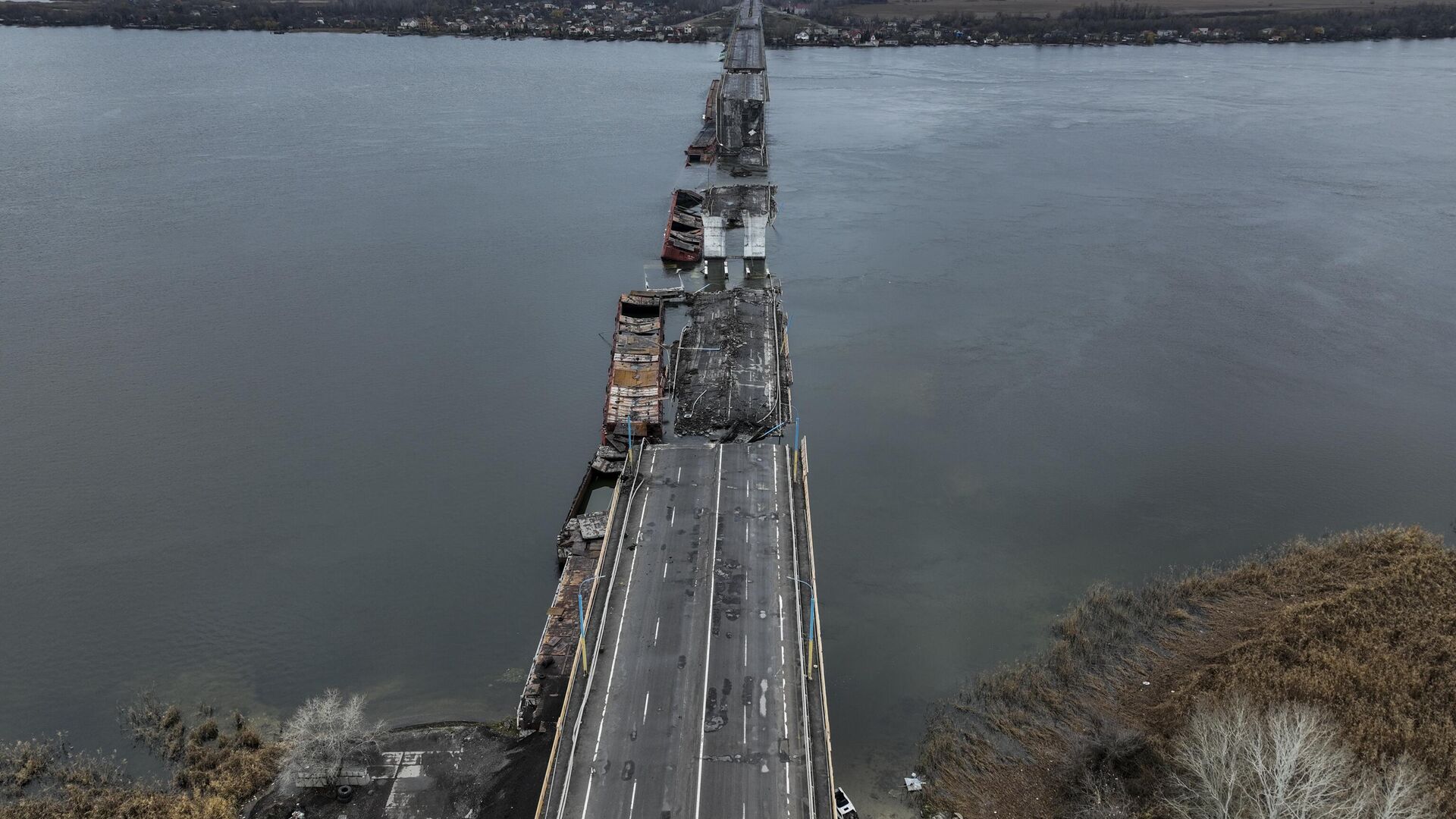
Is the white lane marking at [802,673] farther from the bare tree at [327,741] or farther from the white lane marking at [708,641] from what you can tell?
the bare tree at [327,741]

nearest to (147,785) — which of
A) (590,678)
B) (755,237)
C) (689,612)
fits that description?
(590,678)

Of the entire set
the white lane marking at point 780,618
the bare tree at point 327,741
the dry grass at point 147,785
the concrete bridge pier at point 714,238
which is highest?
the concrete bridge pier at point 714,238

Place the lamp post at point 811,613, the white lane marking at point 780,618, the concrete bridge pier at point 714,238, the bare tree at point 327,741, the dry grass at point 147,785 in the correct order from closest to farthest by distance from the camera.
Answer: the dry grass at point 147,785 → the bare tree at point 327,741 → the lamp post at point 811,613 → the white lane marking at point 780,618 → the concrete bridge pier at point 714,238

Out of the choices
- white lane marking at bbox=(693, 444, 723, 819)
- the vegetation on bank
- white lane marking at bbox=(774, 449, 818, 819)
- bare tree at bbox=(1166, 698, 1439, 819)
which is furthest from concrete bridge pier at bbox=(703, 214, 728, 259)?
bare tree at bbox=(1166, 698, 1439, 819)

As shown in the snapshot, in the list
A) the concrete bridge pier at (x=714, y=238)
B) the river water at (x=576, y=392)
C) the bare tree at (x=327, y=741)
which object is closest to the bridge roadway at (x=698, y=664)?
the river water at (x=576, y=392)

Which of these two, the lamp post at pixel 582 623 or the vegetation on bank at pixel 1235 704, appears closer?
the vegetation on bank at pixel 1235 704

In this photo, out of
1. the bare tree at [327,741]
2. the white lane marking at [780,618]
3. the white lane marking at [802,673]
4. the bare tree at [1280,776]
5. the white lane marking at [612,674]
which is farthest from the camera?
the white lane marking at [780,618]

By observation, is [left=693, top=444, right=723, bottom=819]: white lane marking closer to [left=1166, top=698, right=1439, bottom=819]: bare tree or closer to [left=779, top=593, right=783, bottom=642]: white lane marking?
[left=779, top=593, right=783, bottom=642]: white lane marking
